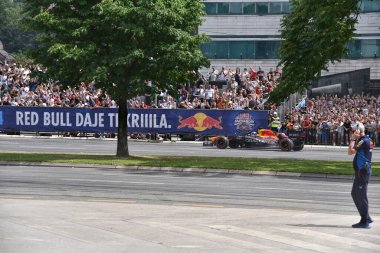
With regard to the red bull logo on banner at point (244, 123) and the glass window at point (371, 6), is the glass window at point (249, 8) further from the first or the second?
the red bull logo on banner at point (244, 123)

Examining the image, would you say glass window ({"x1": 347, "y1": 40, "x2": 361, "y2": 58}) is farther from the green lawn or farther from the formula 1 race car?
the green lawn

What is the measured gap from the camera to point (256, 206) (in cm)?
1942

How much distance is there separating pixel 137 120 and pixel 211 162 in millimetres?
19126

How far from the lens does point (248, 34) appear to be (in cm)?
6512

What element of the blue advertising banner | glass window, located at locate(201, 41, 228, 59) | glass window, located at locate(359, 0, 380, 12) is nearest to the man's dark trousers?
the blue advertising banner

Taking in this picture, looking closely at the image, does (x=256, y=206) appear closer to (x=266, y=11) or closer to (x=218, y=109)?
(x=218, y=109)

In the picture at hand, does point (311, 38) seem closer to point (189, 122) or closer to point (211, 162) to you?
point (211, 162)

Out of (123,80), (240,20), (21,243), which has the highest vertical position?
(240,20)

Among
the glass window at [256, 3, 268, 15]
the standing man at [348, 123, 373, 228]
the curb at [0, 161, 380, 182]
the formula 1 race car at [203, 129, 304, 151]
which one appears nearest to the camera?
the standing man at [348, 123, 373, 228]

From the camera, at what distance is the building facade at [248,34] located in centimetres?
6391

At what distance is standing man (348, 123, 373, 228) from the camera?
16.0m

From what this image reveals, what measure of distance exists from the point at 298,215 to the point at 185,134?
34.0m

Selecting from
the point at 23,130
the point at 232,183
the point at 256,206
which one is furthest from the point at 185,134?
the point at 256,206

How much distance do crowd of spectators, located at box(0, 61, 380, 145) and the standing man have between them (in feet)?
95.6
